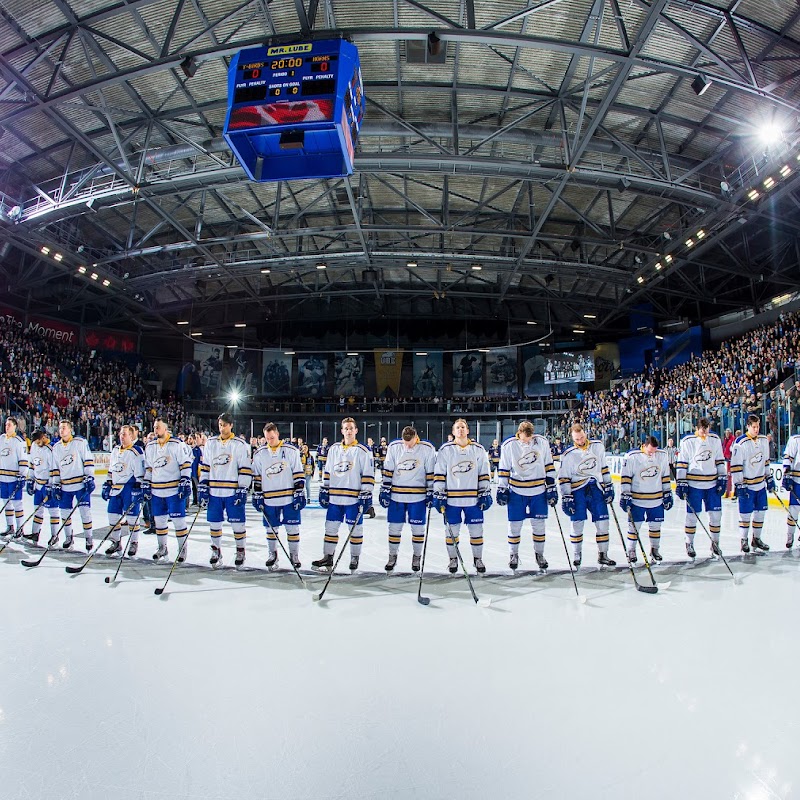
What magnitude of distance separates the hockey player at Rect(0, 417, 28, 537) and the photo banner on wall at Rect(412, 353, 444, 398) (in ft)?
81.6

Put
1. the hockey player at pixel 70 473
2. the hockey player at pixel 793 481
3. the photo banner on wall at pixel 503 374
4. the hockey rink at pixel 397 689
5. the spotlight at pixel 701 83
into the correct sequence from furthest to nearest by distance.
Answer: the photo banner on wall at pixel 503 374, the spotlight at pixel 701 83, the hockey player at pixel 793 481, the hockey player at pixel 70 473, the hockey rink at pixel 397 689

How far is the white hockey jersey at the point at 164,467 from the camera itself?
6508 millimetres

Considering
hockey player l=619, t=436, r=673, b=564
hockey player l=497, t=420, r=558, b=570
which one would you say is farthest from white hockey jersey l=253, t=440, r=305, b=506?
hockey player l=619, t=436, r=673, b=564

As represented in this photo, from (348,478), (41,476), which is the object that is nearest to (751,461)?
(348,478)

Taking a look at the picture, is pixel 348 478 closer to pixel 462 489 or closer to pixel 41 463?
pixel 462 489

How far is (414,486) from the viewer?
243 inches

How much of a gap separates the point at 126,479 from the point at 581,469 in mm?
5517

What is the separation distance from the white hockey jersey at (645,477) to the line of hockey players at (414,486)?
0.04ft

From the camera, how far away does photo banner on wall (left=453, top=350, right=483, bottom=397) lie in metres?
31.9

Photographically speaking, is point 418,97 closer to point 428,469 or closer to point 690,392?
point 428,469

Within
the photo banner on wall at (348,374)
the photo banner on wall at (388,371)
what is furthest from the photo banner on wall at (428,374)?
the photo banner on wall at (348,374)

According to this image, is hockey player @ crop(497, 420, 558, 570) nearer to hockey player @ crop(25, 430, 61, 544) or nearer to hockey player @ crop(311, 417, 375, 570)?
hockey player @ crop(311, 417, 375, 570)

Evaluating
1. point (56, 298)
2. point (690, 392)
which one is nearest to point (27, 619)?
point (690, 392)

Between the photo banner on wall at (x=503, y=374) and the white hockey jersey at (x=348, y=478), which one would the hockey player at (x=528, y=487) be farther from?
the photo banner on wall at (x=503, y=374)
